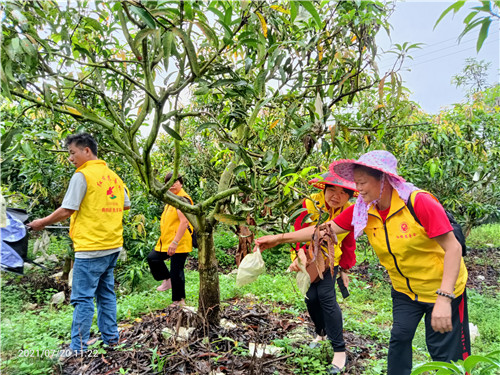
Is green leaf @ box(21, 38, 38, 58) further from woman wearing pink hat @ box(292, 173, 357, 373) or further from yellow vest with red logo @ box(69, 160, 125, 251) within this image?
woman wearing pink hat @ box(292, 173, 357, 373)

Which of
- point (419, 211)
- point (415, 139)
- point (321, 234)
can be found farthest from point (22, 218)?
point (415, 139)

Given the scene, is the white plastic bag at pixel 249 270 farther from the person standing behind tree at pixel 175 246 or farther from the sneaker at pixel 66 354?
the person standing behind tree at pixel 175 246

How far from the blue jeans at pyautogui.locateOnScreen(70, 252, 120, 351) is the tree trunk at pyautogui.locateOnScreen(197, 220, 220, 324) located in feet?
2.46

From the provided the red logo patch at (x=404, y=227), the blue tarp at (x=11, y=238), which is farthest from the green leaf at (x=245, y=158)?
the blue tarp at (x=11, y=238)

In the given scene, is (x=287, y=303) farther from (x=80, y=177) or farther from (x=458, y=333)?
(x=80, y=177)

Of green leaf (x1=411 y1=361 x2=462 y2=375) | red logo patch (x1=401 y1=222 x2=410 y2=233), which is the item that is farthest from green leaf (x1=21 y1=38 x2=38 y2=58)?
red logo patch (x1=401 y1=222 x2=410 y2=233)

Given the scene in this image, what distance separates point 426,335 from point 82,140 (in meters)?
2.75

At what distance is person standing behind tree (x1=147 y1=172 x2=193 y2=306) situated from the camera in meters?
3.74

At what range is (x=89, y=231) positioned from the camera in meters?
2.69

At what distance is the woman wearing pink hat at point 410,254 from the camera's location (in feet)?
5.96

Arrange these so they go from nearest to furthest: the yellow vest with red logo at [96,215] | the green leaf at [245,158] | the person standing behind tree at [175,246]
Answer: the green leaf at [245,158]
the yellow vest with red logo at [96,215]
the person standing behind tree at [175,246]

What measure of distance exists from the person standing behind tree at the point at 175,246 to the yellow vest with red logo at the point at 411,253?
7.30ft


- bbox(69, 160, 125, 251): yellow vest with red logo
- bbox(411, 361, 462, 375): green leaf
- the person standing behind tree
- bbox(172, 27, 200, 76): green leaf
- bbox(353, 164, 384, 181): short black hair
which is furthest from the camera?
the person standing behind tree

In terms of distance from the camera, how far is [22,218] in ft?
9.26
